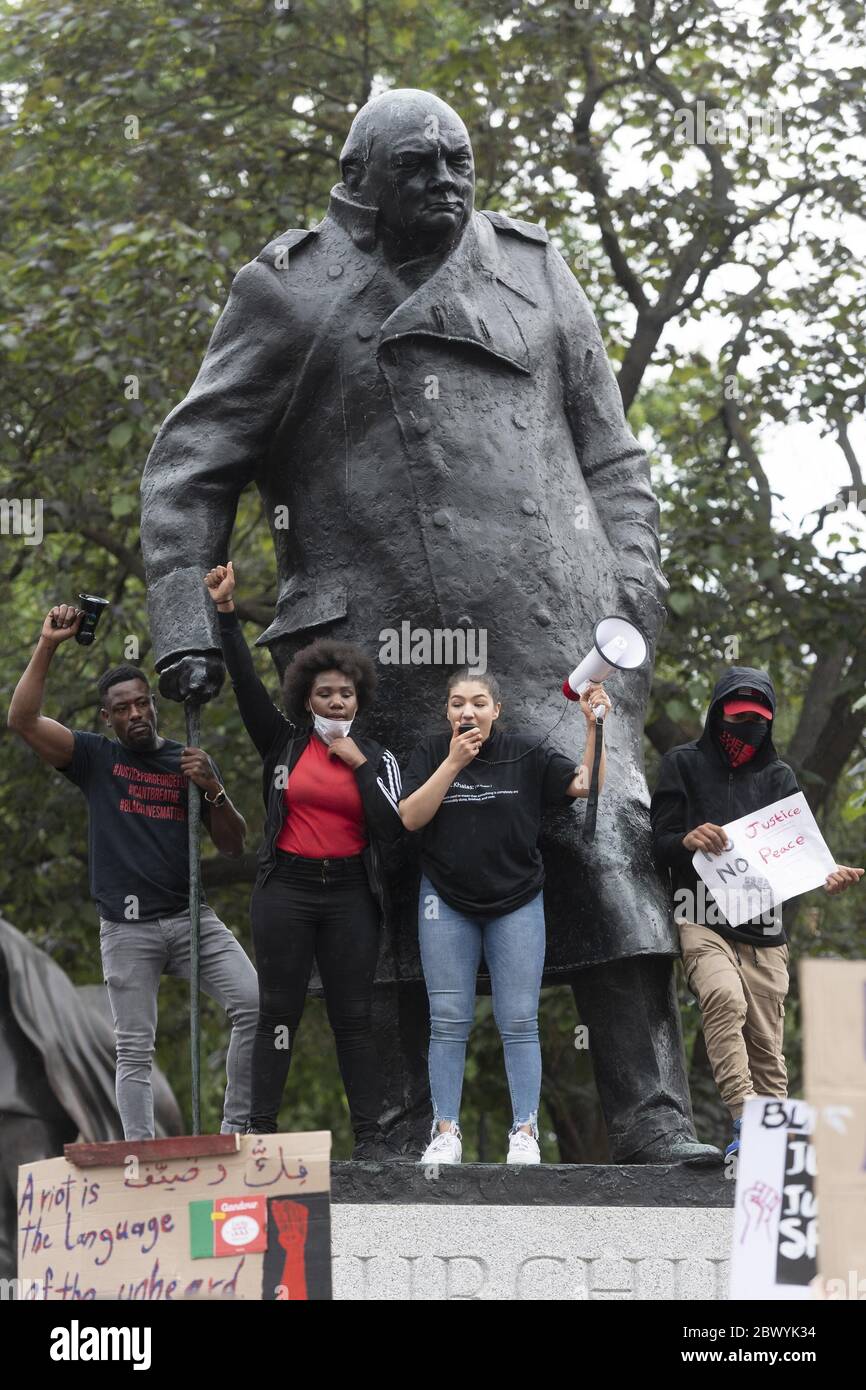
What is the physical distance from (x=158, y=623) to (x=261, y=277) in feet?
3.49

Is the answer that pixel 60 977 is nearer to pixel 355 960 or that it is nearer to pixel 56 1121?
pixel 56 1121

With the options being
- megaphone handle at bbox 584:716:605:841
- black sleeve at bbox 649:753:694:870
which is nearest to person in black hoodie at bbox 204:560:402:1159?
megaphone handle at bbox 584:716:605:841

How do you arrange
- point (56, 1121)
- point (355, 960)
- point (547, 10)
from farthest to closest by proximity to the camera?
1. point (547, 10)
2. point (56, 1121)
3. point (355, 960)

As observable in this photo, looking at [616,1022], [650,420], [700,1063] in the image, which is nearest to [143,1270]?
[616,1022]

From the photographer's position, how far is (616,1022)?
20.4 feet

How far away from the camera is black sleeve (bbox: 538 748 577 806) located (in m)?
6.12

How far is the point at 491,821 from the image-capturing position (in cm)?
603

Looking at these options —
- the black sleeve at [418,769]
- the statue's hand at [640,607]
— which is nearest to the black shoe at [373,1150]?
the black sleeve at [418,769]

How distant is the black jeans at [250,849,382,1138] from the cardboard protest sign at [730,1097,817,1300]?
1849 millimetres

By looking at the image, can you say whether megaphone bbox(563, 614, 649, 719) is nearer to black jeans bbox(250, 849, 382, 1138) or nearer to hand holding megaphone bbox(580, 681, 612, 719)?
hand holding megaphone bbox(580, 681, 612, 719)

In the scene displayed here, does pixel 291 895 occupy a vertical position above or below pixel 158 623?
below

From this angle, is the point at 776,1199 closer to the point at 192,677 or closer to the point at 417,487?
the point at 192,677

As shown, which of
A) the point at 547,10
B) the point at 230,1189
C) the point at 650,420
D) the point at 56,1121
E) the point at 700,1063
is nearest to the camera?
the point at 230,1189

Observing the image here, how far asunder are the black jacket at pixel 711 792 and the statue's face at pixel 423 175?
152 cm
